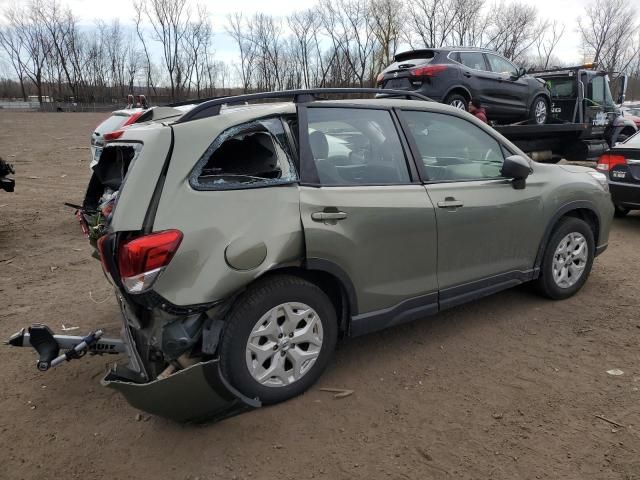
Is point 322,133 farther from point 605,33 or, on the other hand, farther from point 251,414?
point 605,33

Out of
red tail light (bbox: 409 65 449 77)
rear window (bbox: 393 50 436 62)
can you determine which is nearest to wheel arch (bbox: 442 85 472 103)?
red tail light (bbox: 409 65 449 77)

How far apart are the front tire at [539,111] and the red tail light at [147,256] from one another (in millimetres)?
10472

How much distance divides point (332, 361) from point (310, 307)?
73 centimetres

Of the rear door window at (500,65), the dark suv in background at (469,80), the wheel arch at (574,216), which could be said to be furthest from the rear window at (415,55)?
the wheel arch at (574,216)

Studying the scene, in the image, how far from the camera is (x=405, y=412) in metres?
2.93

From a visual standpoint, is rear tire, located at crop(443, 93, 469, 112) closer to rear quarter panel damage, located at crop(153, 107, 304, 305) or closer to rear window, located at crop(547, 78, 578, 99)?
rear window, located at crop(547, 78, 578, 99)

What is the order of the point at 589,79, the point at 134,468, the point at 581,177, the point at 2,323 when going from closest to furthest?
the point at 134,468 < the point at 2,323 < the point at 581,177 < the point at 589,79

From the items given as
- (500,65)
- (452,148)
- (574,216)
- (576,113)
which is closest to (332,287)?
(452,148)

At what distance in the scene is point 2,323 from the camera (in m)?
4.16

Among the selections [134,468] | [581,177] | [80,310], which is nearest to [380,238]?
[134,468]

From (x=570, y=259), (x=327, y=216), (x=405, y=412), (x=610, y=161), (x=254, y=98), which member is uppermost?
(x=254, y=98)

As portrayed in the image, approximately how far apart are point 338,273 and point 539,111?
10092mm

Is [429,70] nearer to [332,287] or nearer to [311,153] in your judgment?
[311,153]

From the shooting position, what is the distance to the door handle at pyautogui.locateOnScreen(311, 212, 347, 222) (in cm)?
290
